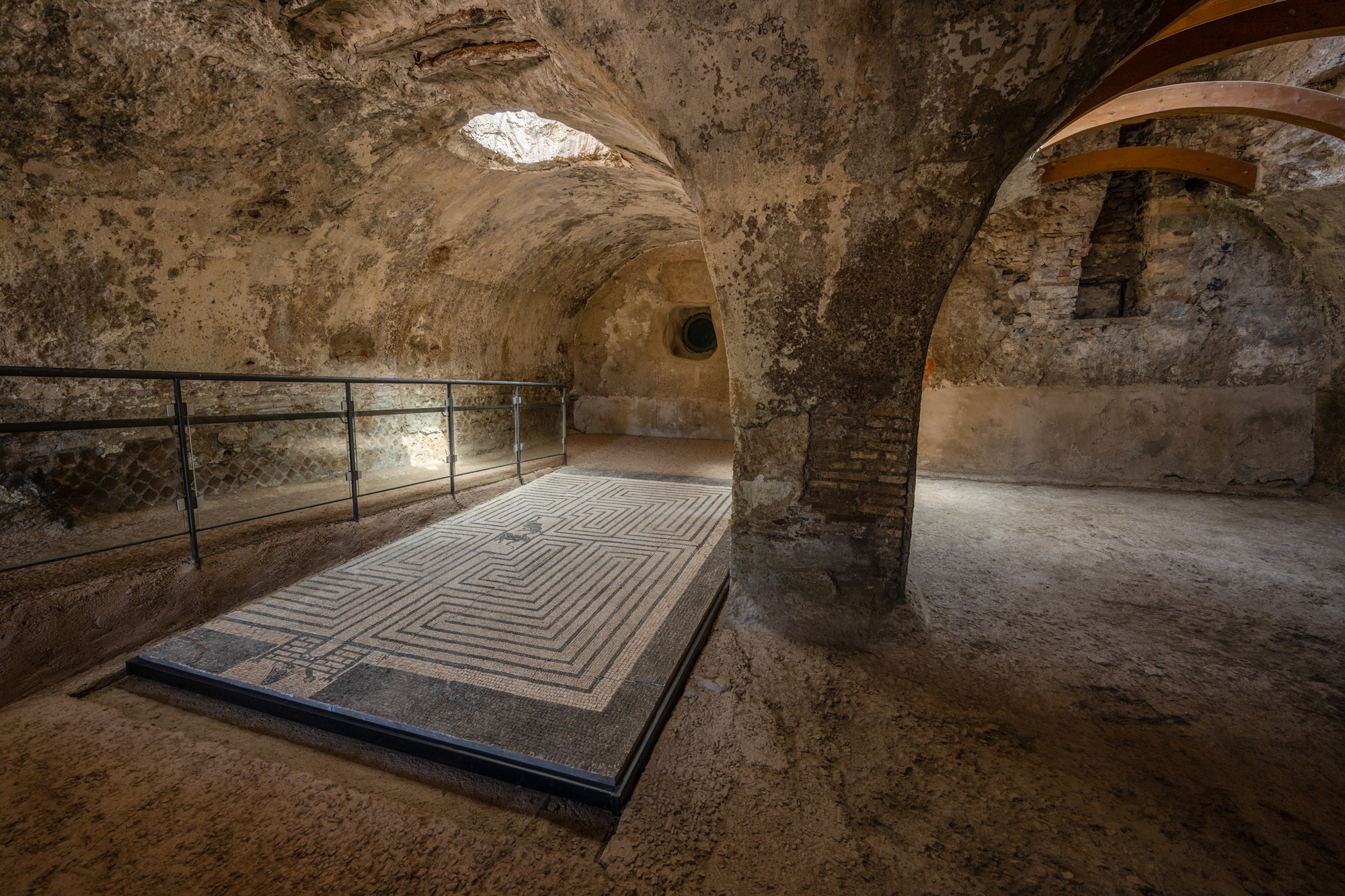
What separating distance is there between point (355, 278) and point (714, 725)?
4496 mm

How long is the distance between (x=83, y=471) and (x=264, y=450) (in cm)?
101

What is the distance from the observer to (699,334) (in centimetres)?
845

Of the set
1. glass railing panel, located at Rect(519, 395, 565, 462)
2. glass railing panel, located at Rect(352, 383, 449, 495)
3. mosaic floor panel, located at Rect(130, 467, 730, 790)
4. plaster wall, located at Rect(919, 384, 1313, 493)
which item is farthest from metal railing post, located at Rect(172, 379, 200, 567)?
plaster wall, located at Rect(919, 384, 1313, 493)

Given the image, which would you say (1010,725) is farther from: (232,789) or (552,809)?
(232,789)

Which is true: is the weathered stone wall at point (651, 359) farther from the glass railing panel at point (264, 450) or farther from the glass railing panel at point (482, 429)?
the glass railing panel at point (264, 450)

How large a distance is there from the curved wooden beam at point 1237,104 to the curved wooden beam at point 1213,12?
0.58 meters

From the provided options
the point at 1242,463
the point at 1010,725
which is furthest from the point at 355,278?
the point at 1242,463

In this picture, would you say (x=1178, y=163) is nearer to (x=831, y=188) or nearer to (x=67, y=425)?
(x=831, y=188)

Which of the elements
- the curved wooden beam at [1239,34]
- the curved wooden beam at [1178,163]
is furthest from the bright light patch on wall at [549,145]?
the curved wooden beam at [1178,163]

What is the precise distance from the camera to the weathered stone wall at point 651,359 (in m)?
7.16

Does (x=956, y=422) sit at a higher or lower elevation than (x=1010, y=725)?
higher

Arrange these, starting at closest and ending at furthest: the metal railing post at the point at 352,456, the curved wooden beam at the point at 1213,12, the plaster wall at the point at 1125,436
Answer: the curved wooden beam at the point at 1213,12 → the metal railing post at the point at 352,456 → the plaster wall at the point at 1125,436

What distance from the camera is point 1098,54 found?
5.06 ft

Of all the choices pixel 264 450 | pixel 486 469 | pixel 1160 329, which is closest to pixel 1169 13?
Answer: pixel 1160 329
